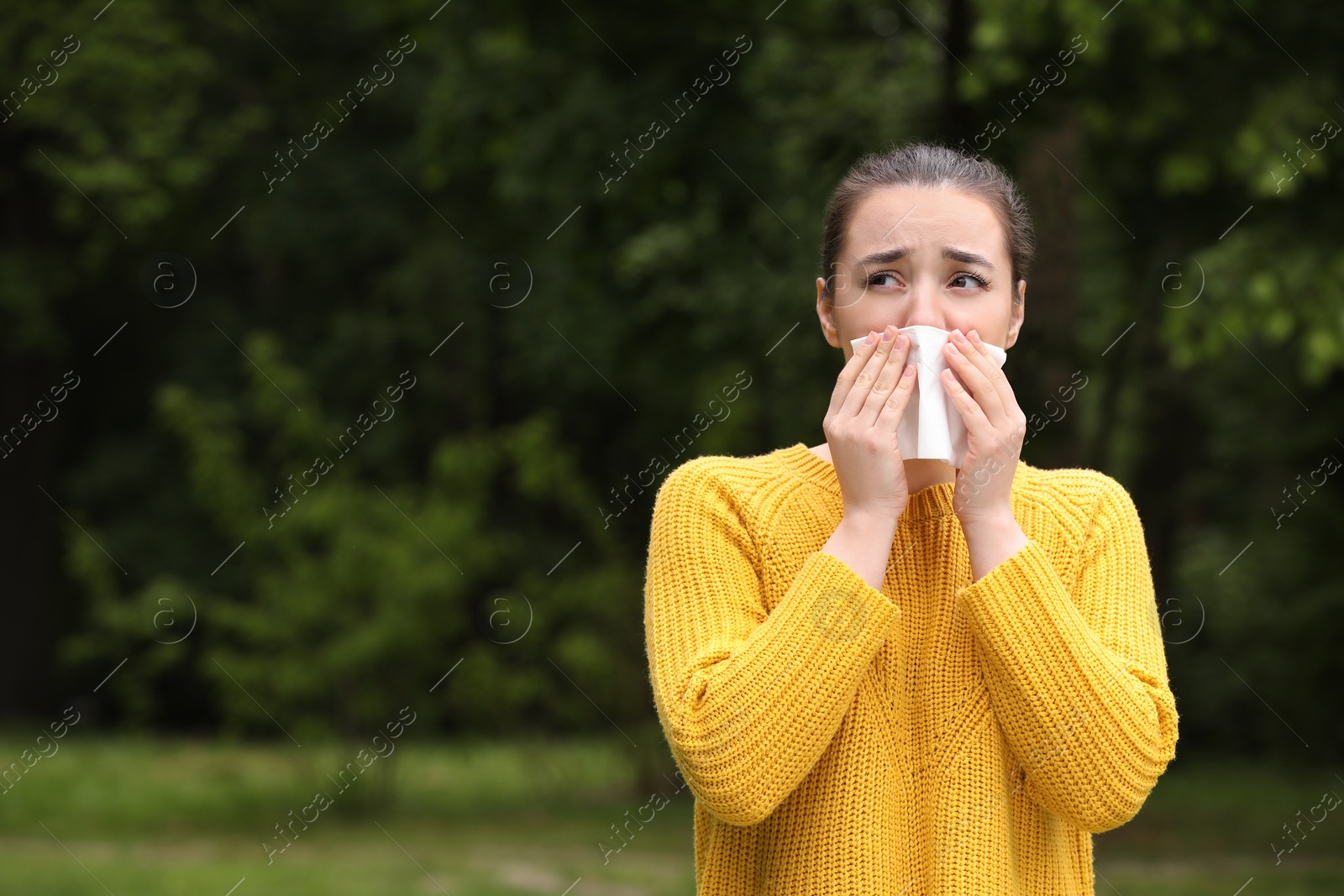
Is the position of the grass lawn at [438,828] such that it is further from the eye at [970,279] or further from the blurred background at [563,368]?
the eye at [970,279]

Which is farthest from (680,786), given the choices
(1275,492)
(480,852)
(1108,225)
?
(1275,492)

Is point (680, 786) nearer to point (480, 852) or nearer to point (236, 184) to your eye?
point (480, 852)

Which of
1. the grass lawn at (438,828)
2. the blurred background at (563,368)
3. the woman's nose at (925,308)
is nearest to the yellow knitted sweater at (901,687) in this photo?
the woman's nose at (925,308)

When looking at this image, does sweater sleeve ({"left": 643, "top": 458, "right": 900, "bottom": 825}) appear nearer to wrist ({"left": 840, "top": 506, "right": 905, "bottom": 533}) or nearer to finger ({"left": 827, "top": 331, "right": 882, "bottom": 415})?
wrist ({"left": 840, "top": 506, "right": 905, "bottom": 533})

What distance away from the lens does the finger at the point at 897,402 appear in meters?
1.78

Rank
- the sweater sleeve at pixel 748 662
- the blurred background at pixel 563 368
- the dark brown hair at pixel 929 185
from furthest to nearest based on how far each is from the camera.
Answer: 1. the blurred background at pixel 563 368
2. the dark brown hair at pixel 929 185
3. the sweater sleeve at pixel 748 662

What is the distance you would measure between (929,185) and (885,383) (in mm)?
345

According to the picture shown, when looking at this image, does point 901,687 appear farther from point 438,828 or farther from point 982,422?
point 438,828

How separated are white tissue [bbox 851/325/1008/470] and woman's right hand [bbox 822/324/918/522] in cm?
2

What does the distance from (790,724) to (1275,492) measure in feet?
49.9

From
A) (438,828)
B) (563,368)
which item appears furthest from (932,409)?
(563,368)

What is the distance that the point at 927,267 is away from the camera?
6.18ft

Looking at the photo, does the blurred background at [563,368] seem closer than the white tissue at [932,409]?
No

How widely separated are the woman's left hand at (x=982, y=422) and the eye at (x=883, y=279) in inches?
5.0
